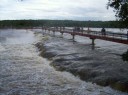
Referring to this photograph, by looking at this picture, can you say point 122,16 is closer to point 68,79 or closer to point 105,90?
point 105,90

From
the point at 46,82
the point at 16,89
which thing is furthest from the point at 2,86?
the point at 46,82

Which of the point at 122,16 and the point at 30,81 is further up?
the point at 122,16

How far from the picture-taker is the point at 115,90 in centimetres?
1764

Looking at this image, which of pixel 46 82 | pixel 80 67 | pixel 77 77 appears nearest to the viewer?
pixel 46 82

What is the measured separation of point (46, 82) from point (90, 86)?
→ 11.0 feet

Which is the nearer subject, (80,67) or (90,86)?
(90,86)

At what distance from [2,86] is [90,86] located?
6.05 meters

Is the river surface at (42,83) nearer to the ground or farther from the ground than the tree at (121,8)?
nearer to the ground

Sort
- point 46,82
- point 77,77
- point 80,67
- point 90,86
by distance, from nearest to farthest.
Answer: point 90,86
point 46,82
point 77,77
point 80,67

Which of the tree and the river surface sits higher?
the tree

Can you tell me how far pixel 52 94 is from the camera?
1719 cm

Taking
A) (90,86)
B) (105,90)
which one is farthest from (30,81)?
(105,90)

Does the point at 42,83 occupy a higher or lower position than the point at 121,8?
lower

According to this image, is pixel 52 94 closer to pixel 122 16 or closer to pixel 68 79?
pixel 68 79
